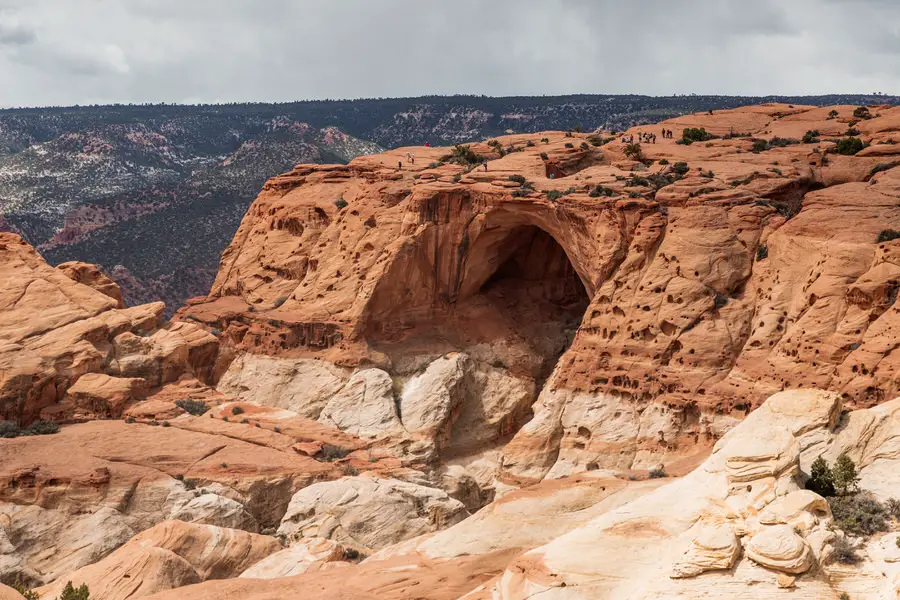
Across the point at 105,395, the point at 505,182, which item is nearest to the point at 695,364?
the point at 505,182

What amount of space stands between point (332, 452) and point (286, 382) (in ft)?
23.3

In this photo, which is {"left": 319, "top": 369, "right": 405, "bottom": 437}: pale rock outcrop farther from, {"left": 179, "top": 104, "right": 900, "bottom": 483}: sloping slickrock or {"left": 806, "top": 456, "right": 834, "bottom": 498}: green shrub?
{"left": 806, "top": 456, "right": 834, "bottom": 498}: green shrub

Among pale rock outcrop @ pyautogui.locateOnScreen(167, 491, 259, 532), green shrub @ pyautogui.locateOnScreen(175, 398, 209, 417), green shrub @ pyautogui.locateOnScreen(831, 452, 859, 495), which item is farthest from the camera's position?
green shrub @ pyautogui.locateOnScreen(175, 398, 209, 417)

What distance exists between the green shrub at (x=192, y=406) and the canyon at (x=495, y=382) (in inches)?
4.8

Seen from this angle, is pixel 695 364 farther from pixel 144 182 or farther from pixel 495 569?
pixel 144 182

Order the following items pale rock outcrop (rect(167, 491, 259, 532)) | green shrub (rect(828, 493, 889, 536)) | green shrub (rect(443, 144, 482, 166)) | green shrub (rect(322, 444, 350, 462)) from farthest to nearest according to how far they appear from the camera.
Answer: green shrub (rect(443, 144, 482, 166)) < green shrub (rect(322, 444, 350, 462)) < pale rock outcrop (rect(167, 491, 259, 532)) < green shrub (rect(828, 493, 889, 536))

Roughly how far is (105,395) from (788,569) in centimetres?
2796

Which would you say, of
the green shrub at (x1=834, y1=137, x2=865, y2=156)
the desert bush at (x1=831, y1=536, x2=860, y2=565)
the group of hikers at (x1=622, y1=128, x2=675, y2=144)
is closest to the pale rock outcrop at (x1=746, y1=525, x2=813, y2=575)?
the desert bush at (x1=831, y1=536, x2=860, y2=565)

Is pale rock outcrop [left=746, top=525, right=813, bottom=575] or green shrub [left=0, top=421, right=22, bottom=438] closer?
pale rock outcrop [left=746, top=525, right=813, bottom=575]

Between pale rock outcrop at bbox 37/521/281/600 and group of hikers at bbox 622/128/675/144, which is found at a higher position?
group of hikers at bbox 622/128/675/144

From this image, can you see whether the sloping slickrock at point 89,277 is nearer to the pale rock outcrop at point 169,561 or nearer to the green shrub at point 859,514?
the pale rock outcrop at point 169,561

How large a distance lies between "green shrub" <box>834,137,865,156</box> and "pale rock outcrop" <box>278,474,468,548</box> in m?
22.0

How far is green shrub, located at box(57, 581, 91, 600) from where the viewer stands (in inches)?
874

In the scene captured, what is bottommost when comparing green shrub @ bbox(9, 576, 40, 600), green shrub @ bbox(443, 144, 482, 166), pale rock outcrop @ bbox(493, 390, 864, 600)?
green shrub @ bbox(9, 576, 40, 600)
